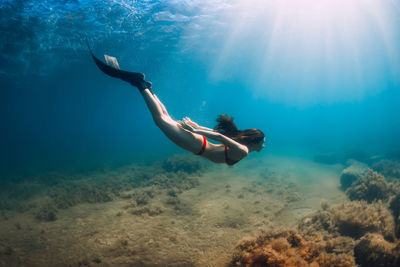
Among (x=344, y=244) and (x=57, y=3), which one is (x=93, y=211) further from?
(x=57, y=3)

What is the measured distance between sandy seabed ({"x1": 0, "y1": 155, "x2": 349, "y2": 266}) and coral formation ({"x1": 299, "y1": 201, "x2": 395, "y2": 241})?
1034 millimetres

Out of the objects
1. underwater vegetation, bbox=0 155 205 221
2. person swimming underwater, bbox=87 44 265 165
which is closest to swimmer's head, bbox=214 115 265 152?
person swimming underwater, bbox=87 44 265 165

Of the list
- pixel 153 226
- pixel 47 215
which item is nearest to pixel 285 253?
pixel 153 226

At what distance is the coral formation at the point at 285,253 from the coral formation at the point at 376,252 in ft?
1.39

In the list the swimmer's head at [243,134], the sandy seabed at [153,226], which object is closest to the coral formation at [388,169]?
the sandy seabed at [153,226]

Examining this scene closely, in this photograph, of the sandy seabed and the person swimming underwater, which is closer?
the person swimming underwater

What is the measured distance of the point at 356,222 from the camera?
4.74 m

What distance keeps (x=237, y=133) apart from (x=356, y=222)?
3983 millimetres

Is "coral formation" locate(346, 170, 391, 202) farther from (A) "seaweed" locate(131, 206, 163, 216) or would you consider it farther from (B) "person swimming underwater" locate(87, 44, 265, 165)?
(A) "seaweed" locate(131, 206, 163, 216)

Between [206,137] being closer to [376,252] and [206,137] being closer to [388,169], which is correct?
[376,252]

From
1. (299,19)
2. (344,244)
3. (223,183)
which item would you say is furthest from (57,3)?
(299,19)

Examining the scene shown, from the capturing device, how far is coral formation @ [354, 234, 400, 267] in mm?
3416

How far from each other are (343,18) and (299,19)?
23.2 feet

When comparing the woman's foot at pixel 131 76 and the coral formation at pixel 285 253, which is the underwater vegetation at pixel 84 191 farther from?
the woman's foot at pixel 131 76
